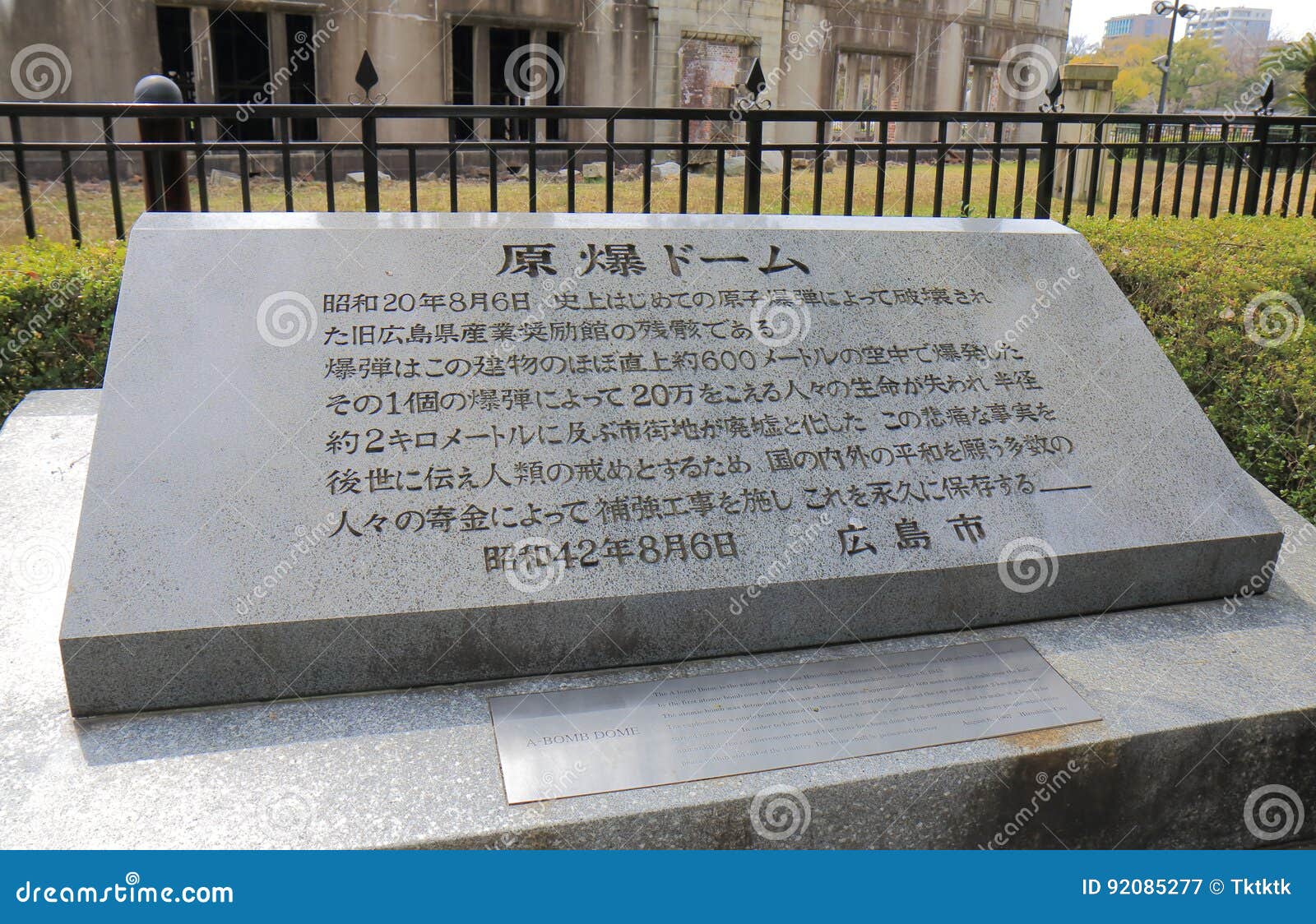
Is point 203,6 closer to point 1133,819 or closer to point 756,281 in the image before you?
point 756,281

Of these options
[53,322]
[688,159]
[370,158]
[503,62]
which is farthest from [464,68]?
[53,322]

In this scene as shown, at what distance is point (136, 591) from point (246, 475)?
0.38 meters

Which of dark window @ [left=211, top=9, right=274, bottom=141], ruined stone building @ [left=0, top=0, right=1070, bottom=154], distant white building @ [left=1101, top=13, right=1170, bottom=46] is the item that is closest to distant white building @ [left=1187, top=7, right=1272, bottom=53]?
distant white building @ [left=1101, top=13, right=1170, bottom=46]

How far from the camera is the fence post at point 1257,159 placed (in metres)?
8.00

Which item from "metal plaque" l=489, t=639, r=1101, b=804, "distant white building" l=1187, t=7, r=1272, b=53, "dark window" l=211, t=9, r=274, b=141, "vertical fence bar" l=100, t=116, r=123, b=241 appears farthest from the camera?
"distant white building" l=1187, t=7, r=1272, b=53

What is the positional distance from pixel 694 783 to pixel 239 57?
553 inches

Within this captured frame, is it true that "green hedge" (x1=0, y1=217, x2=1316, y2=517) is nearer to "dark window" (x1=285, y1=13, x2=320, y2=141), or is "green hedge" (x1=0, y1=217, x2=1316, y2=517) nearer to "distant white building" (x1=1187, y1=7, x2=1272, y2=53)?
"dark window" (x1=285, y1=13, x2=320, y2=141)

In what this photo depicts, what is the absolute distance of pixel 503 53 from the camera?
15.5 meters

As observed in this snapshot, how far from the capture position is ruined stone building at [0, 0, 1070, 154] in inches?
487

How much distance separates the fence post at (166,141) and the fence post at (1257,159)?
299 inches

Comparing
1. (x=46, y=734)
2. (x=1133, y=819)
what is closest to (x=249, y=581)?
(x=46, y=734)

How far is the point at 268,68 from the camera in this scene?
13.9 m

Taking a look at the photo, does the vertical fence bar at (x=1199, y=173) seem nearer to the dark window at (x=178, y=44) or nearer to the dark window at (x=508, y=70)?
the dark window at (x=508, y=70)

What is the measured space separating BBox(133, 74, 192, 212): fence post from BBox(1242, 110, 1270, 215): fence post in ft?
24.9
